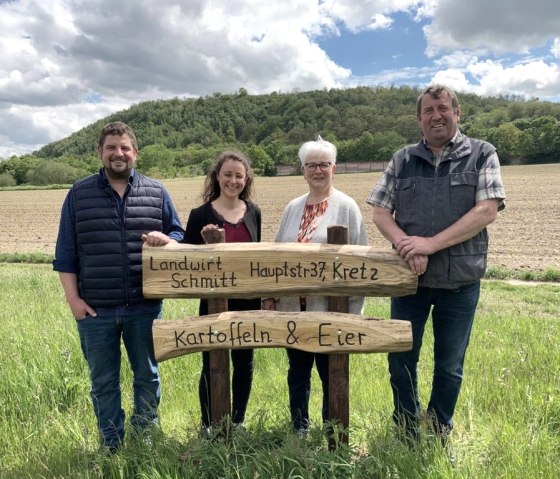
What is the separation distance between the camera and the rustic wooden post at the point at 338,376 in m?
2.62

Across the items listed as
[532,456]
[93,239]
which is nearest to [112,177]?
[93,239]

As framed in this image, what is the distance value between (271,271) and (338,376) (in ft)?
2.41

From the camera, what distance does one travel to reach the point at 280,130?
133m

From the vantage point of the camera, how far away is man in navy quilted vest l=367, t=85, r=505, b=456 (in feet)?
8.49

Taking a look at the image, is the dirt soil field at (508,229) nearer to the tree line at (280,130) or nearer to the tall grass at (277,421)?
the tall grass at (277,421)

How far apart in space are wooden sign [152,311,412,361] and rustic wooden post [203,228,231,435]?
91 millimetres

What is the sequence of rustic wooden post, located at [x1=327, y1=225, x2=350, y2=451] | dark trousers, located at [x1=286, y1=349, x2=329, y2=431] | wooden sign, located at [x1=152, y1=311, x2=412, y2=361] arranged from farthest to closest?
dark trousers, located at [x1=286, y1=349, x2=329, y2=431] < rustic wooden post, located at [x1=327, y1=225, x2=350, y2=451] < wooden sign, located at [x1=152, y1=311, x2=412, y2=361]

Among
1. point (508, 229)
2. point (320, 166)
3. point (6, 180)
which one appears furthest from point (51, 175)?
point (320, 166)

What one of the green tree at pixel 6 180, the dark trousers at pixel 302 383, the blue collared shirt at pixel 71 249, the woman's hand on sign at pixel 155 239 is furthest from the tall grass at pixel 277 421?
the green tree at pixel 6 180

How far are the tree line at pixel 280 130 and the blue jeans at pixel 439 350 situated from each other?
6453 centimetres

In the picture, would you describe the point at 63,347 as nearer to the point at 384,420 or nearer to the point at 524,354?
the point at 384,420

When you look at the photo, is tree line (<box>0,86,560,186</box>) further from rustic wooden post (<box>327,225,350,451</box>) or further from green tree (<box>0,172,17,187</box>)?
rustic wooden post (<box>327,225,350,451</box>)

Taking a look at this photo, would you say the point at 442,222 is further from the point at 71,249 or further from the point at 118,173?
the point at 71,249

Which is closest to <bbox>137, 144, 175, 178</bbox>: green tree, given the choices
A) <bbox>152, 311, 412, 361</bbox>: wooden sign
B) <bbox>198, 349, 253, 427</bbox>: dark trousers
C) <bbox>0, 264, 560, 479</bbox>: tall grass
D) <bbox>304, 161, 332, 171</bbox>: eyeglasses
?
<bbox>0, 264, 560, 479</bbox>: tall grass
